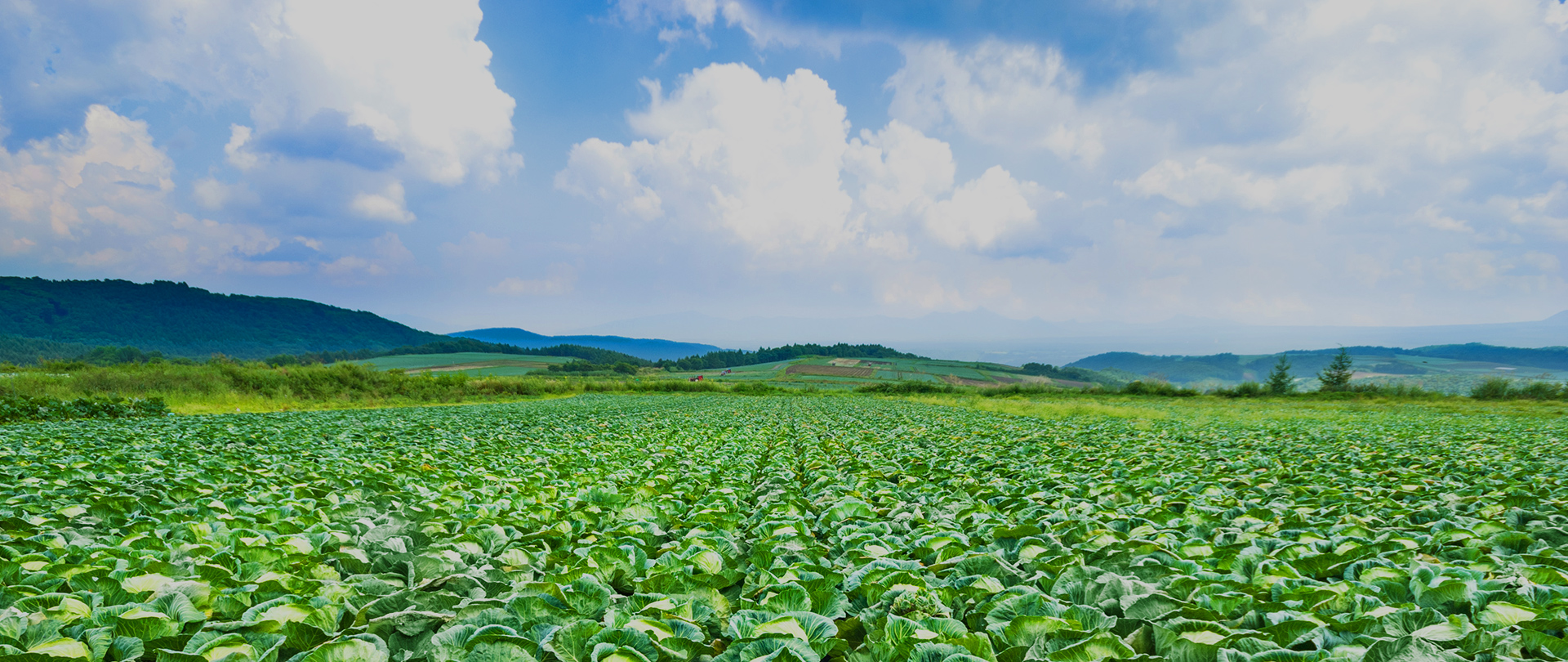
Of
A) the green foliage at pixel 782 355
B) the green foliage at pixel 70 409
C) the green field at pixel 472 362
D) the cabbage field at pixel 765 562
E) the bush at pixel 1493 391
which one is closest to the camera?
the cabbage field at pixel 765 562

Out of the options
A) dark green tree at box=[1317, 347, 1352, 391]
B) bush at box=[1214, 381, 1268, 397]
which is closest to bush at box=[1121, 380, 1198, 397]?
bush at box=[1214, 381, 1268, 397]

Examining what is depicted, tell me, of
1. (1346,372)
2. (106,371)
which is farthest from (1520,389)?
(106,371)

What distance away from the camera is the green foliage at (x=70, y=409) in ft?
68.4

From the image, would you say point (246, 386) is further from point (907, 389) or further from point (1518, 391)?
point (1518, 391)

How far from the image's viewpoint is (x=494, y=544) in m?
4.52

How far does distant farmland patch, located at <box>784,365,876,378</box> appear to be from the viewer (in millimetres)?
120188

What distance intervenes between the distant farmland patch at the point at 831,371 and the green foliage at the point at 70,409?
10082cm

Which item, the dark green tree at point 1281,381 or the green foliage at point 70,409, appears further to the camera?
the dark green tree at point 1281,381

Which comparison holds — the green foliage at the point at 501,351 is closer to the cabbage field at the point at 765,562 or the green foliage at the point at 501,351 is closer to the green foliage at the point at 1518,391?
the cabbage field at the point at 765,562

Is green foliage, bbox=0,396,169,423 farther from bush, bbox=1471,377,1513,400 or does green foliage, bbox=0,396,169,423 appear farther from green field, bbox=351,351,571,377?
bush, bbox=1471,377,1513,400

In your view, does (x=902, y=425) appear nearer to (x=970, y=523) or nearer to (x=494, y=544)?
(x=970, y=523)

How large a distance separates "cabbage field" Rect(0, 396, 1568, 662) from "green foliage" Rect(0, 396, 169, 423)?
17559 mm

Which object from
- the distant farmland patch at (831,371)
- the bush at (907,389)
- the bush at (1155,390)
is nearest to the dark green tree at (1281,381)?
the bush at (1155,390)

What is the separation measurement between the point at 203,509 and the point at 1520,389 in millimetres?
105646
